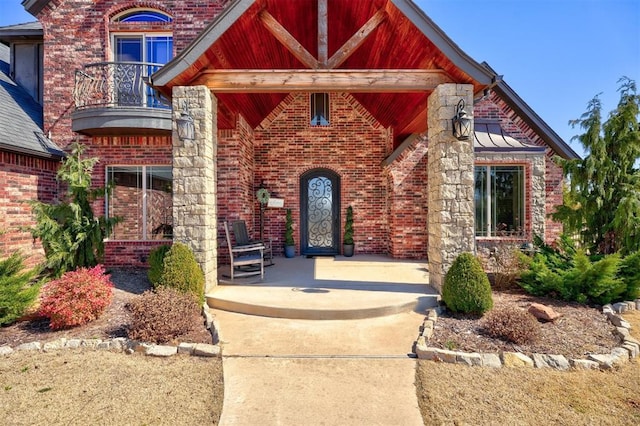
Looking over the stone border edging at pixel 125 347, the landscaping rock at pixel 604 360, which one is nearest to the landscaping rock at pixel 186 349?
the stone border edging at pixel 125 347

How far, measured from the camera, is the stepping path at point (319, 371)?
103 inches

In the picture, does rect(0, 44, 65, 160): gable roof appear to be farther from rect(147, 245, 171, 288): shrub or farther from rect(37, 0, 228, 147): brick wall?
rect(147, 245, 171, 288): shrub

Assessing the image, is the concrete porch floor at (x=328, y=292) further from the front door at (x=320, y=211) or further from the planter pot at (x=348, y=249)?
the front door at (x=320, y=211)

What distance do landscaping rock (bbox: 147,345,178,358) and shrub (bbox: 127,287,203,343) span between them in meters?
0.14

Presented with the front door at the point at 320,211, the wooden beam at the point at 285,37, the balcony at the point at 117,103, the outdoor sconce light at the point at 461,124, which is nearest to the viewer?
the outdoor sconce light at the point at 461,124

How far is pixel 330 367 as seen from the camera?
3330mm

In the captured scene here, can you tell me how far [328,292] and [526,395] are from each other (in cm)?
303

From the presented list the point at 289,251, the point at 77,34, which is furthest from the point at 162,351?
the point at 77,34

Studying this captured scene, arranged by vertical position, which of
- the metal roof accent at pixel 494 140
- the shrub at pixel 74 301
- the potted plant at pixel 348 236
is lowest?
the shrub at pixel 74 301

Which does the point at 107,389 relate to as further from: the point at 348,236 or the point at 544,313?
the point at 348,236

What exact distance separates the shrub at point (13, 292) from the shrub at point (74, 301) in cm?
18

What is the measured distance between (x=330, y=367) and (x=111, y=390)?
2.00 m

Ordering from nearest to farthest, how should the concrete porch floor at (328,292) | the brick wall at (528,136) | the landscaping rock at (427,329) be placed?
the landscaping rock at (427,329), the concrete porch floor at (328,292), the brick wall at (528,136)

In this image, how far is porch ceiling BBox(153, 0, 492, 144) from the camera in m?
4.89
